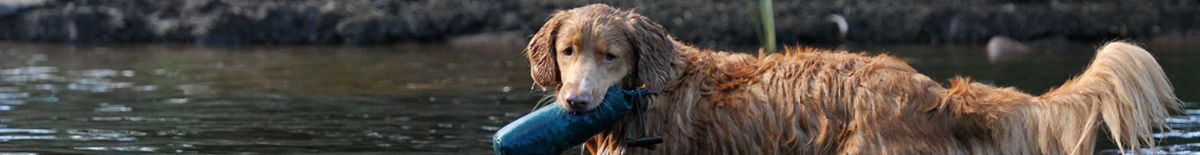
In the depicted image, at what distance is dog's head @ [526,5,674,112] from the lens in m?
4.43

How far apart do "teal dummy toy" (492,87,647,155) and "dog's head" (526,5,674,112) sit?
102 mm

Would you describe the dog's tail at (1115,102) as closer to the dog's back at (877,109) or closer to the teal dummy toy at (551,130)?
the dog's back at (877,109)

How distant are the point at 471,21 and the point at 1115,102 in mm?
21142

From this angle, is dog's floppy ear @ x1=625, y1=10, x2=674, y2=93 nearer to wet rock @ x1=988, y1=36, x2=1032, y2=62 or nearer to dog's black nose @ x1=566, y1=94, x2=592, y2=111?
dog's black nose @ x1=566, y1=94, x2=592, y2=111

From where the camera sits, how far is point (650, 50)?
→ 4582 millimetres

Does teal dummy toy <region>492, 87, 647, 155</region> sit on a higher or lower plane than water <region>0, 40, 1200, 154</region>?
lower

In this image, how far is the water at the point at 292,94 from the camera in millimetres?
8461

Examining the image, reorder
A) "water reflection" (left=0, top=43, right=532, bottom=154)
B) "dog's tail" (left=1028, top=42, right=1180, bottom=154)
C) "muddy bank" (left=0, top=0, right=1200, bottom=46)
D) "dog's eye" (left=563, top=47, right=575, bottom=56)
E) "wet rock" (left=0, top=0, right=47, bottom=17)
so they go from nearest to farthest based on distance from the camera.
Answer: "dog's tail" (left=1028, top=42, right=1180, bottom=154)
"dog's eye" (left=563, top=47, right=575, bottom=56)
"water reflection" (left=0, top=43, right=532, bottom=154)
"muddy bank" (left=0, top=0, right=1200, bottom=46)
"wet rock" (left=0, top=0, right=47, bottom=17)

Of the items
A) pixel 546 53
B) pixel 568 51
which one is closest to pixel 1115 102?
pixel 568 51

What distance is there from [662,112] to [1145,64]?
68.2 inches

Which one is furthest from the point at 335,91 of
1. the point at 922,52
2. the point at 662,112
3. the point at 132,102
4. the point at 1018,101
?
the point at 922,52

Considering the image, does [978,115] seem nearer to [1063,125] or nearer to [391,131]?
[1063,125]

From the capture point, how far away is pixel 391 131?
9.12 m

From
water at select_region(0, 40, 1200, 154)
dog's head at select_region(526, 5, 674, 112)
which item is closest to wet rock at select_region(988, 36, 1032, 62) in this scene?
water at select_region(0, 40, 1200, 154)
